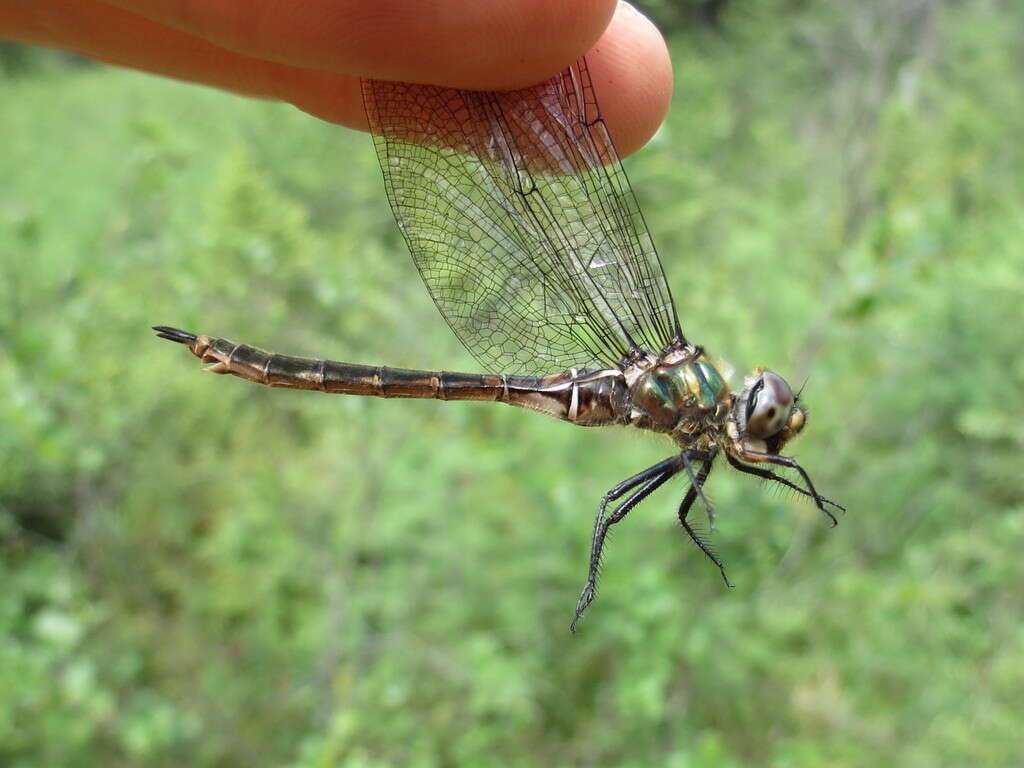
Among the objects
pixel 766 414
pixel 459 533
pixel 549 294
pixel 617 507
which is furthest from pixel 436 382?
pixel 459 533

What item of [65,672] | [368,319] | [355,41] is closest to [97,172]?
[368,319]

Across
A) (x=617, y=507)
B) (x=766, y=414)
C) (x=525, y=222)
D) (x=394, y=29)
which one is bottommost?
(x=617, y=507)

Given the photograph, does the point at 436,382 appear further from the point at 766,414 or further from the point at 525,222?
the point at 766,414

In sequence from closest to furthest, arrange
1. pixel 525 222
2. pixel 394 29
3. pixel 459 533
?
pixel 394 29, pixel 525 222, pixel 459 533

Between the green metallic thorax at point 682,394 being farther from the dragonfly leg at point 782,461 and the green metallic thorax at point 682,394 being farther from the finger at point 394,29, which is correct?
the finger at point 394,29

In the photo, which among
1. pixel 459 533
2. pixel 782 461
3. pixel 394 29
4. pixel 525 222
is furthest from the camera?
pixel 459 533
